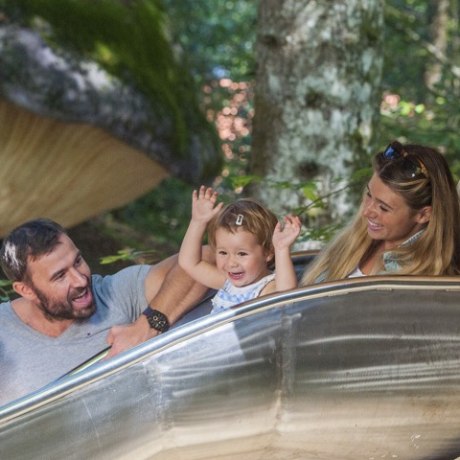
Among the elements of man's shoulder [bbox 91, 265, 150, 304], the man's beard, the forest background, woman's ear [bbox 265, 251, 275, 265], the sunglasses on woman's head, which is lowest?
the forest background

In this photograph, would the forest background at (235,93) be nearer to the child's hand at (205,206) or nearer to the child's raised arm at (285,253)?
the child's hand at (205,206)

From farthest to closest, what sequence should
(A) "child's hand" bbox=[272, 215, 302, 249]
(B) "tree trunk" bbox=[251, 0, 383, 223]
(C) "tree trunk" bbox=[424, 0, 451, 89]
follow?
(C) "tree trunk" bbox=[424, 0, 451, 89] → (B) "tree trunk" bbox=[251, 0, 383, 223] → (A) "child's hand" bbox=[272, 215, 302, 249]

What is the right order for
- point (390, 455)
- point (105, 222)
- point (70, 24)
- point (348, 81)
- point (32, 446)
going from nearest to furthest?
point (32, 446) → point (390, 455) → point (70, 24) → point (348, 81) → point (105, 222)

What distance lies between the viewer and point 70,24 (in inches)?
161

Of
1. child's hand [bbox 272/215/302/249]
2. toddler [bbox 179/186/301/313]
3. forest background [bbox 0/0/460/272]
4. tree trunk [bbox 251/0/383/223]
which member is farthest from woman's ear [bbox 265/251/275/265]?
forest background [bbox 0/0/460/272]

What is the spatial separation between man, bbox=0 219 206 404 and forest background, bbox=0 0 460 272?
2305 mm

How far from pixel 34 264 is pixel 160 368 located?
0.61 metres

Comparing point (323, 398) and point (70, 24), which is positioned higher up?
point (70, 24)

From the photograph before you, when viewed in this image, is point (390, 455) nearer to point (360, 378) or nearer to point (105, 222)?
point (360, 378)

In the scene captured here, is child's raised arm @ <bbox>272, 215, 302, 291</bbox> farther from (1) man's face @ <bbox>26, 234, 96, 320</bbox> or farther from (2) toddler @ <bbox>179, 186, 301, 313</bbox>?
(1) man's face @ <bbox>26, 234, 96, 320</bbox>

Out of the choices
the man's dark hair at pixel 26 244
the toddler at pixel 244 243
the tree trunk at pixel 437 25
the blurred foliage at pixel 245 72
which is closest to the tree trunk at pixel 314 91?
the blurred foliage at pixel 245 72

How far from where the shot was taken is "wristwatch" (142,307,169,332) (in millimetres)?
3086

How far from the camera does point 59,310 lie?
296 cm

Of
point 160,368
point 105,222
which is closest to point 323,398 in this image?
point 160,368
